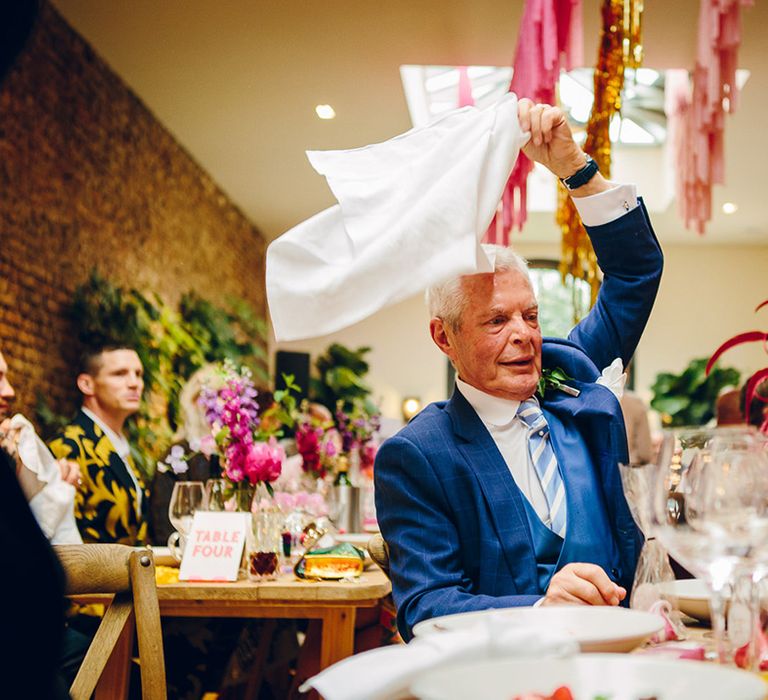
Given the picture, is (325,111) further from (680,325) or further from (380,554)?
(680,325)

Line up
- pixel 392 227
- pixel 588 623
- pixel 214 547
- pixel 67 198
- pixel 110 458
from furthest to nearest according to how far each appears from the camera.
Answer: pixel 67 198 → pixel 110 458 → pixel 214 547 → pixel 392 227 → pixel 588 623

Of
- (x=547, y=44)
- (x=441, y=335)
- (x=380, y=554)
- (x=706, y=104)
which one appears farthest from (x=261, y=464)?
(x=706, y=104)

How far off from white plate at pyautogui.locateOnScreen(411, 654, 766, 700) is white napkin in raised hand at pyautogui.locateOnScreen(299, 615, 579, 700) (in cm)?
2

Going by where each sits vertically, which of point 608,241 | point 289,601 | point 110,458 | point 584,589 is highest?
point 608,241

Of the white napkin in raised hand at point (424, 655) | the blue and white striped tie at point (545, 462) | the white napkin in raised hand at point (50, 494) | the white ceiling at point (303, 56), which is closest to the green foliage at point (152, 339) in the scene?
the white ceiling at point (303, 56)

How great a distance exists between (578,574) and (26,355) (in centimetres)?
439

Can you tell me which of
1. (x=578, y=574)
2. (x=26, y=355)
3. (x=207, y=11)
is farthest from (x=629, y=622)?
(x=207, y=11)

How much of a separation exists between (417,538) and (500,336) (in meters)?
0.42

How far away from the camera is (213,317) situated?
7.81 meters

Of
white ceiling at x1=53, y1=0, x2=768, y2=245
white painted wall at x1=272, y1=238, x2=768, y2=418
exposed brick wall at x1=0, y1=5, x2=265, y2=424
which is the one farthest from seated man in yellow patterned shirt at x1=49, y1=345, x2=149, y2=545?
white painted wall at x1=272, y1=238, x2=768, y2=418

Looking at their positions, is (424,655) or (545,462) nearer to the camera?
(424,655)

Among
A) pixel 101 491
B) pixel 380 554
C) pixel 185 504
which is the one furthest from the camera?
pixel 101 491

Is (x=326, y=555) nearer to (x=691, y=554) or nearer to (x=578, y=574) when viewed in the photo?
(x=578, y=574)

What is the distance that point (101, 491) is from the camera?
3311 millimetres
